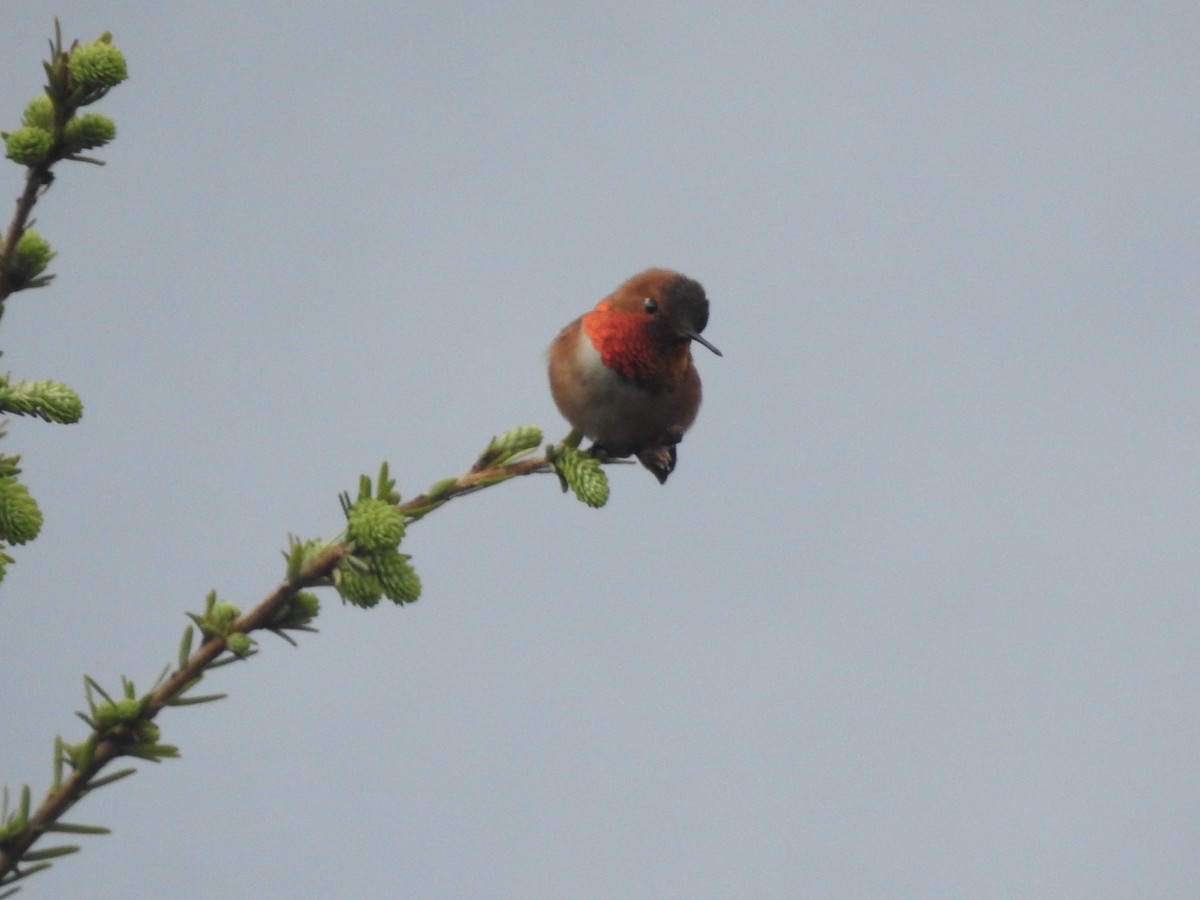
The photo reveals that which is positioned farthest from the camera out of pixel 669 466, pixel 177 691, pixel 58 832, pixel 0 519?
pixel 669 466

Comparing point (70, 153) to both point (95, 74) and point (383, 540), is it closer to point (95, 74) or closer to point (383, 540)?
point (95, 74)

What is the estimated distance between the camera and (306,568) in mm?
1634

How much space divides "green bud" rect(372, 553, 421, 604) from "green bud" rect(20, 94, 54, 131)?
2.21ft

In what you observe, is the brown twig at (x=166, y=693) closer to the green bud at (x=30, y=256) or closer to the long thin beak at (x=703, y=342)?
the green bud at (x=30, y=256)

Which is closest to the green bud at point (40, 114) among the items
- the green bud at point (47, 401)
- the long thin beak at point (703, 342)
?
the green bud at point (47, 401)

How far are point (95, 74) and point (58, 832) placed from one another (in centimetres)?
87

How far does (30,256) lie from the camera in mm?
1535

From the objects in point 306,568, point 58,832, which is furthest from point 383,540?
point 58,832

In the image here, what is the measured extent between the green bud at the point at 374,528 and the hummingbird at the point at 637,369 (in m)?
1.83

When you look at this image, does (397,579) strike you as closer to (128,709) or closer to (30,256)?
(128,709)

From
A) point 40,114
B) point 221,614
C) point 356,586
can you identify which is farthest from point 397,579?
point 40,114

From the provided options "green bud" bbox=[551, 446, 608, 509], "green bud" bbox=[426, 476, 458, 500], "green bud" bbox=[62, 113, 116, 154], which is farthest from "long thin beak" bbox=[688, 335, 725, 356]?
"green bud" bbox=[62, 113, 116, 154]

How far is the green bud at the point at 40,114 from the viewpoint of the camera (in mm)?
1588

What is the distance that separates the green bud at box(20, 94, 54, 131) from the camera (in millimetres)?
1588
